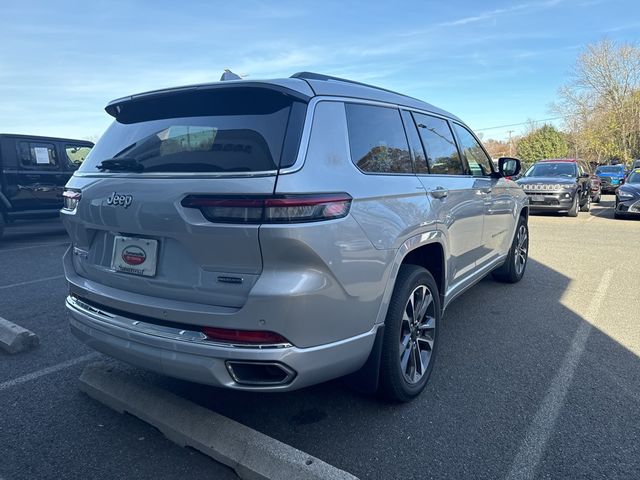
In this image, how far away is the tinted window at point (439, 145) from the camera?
3529mm

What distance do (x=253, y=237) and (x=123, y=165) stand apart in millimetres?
1014

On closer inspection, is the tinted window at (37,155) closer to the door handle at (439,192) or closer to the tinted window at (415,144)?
the tinted window at (415,144)

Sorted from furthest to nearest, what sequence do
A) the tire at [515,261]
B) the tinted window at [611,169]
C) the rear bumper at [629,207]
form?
the tinted window at [611,169] → the rear bumper at [629,207] → the tire at [515,261]

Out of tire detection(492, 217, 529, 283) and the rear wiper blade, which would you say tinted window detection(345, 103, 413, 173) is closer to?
the rear wiper blade

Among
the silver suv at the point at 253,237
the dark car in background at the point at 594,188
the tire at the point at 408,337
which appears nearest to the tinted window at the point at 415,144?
the silver suv at the point at 253,237

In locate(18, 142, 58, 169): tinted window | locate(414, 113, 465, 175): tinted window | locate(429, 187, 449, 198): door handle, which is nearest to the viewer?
locate(429, 187, 449, 198): door handle

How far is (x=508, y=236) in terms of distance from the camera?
528 cm

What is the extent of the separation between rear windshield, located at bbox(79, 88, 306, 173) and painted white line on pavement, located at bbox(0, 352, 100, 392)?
1.70 m

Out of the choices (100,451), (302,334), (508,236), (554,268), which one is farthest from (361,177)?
(554,268)

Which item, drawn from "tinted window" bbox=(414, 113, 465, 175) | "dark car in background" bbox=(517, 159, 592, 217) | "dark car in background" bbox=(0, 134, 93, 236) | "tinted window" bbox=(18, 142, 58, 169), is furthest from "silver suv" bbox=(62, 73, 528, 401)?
"dark car in background" bbox=(517, 159, 592, 217)

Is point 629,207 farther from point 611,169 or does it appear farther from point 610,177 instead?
point 611,169

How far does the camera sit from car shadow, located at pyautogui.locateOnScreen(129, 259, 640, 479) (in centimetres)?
240

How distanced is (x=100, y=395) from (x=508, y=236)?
4352 millimetres

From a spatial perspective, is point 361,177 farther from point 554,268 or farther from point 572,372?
point 554,268
